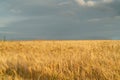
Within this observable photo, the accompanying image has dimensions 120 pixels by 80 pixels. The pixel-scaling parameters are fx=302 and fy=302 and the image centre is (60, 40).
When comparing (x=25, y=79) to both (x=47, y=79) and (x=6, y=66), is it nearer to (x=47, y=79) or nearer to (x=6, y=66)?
(x=47, y=79)

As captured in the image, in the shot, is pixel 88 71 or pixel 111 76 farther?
pixel 88 71

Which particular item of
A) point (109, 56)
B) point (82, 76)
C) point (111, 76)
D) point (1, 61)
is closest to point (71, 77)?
point (82, 76)

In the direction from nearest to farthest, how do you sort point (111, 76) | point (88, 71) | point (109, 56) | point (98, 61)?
point (111, 76), point (88, 71), point (98, 61), point (109, 56)

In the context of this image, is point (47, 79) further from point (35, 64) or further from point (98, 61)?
point (98, 61)

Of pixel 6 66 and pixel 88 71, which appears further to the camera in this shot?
pixel 6 66

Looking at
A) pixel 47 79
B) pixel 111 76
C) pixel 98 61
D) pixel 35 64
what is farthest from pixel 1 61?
pixel 111 76

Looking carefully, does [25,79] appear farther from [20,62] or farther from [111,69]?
[111,69]

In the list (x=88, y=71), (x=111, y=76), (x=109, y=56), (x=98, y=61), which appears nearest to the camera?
(x=111, y=76)

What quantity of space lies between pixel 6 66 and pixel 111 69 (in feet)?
9.72

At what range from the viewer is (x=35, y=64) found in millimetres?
8109

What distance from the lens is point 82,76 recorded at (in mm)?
7098

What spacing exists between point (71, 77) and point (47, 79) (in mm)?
585

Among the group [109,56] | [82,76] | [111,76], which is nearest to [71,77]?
[82,76]

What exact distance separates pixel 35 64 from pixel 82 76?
1.57 metres
